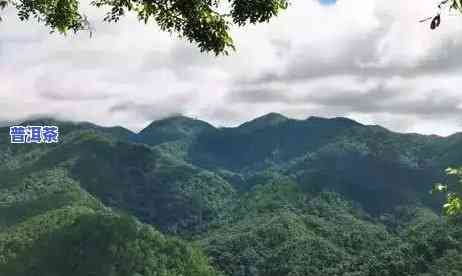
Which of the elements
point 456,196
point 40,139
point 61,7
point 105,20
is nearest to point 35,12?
point 61,7

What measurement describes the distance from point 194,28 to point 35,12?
639cm

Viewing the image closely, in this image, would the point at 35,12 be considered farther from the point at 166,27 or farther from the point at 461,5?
the point at 461,5

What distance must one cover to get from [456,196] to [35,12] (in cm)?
1670

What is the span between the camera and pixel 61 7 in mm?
24422

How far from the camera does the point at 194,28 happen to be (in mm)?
22672

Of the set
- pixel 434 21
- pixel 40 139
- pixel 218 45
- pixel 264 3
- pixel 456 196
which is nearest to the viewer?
pixel 434 21

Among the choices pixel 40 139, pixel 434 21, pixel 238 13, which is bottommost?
pixel 40 139

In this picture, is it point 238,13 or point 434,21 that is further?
point 238,13

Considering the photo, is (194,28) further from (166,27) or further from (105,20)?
(105,20)

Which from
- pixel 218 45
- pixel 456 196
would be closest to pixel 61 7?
pixel 218 45

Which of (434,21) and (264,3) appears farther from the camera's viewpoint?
(264,3)

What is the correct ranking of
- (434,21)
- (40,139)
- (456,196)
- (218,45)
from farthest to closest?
(40,139) → (218,45) → (456,196) → (434,21)

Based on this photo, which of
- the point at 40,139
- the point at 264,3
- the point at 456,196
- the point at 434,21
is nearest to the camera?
the point at 434,21

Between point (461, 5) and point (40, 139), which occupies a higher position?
point (461, 5)
